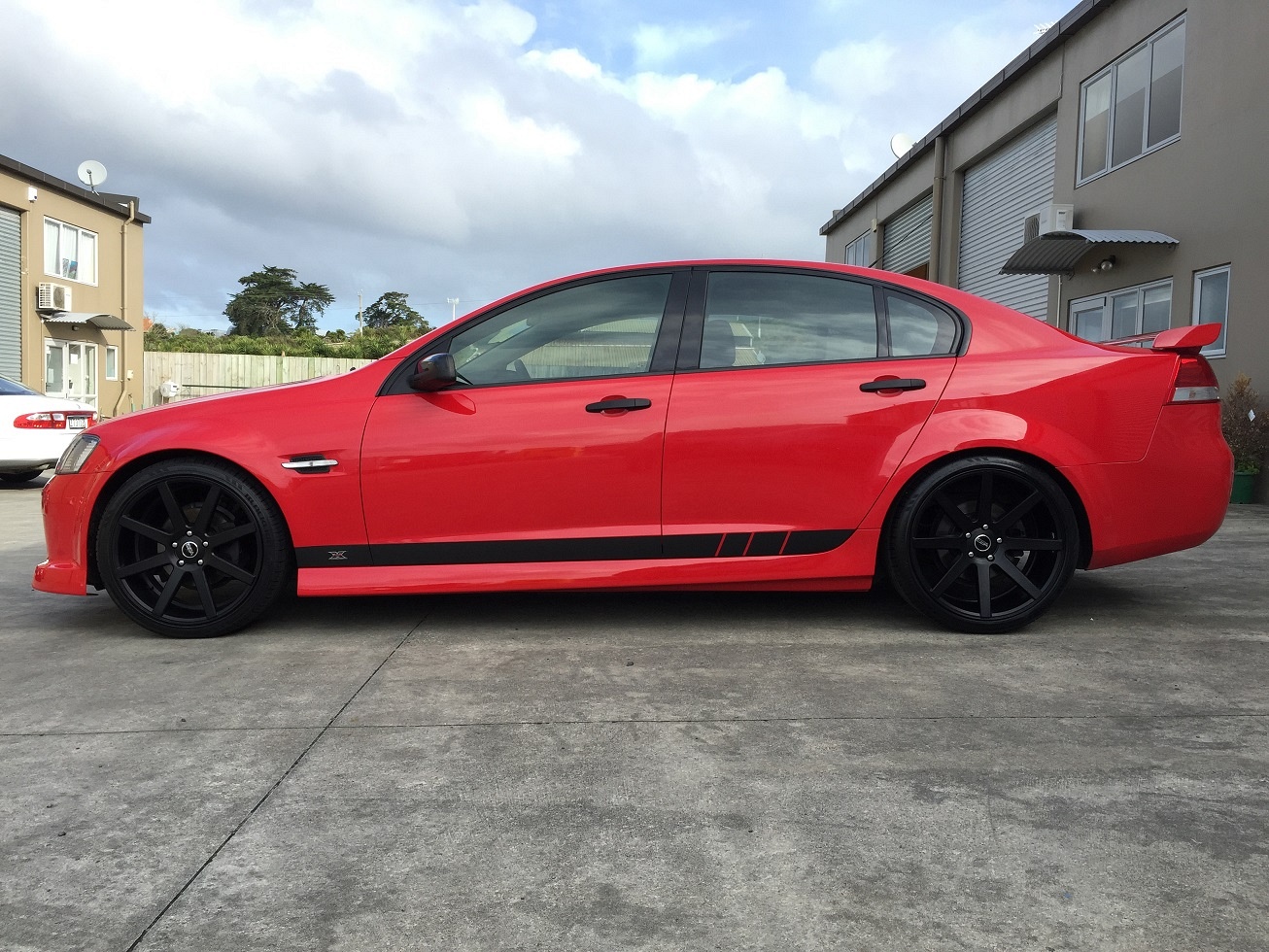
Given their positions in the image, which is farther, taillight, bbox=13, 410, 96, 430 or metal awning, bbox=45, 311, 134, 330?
metal awning, bbox=45, 311, 134, 330

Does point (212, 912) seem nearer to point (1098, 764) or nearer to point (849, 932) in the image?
point (849, 932)

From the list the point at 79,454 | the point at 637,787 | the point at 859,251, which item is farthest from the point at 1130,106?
the point at 859,251

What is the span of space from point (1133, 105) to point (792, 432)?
35.5 feet

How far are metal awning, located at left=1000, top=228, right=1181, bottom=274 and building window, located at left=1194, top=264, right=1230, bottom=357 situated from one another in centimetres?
59

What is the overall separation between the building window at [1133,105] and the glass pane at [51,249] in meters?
22.4

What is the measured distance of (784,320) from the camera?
416cm

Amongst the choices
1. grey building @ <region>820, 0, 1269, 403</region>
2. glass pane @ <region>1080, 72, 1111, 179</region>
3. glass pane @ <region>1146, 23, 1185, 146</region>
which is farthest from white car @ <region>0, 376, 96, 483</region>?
glass pane @ <region>1080, 72, 1111, 179</region>

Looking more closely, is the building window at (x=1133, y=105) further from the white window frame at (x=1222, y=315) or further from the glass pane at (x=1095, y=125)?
the white window frame at (x=1222, y=315)

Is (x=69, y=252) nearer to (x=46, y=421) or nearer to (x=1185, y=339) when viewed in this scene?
(x=46, y=421)

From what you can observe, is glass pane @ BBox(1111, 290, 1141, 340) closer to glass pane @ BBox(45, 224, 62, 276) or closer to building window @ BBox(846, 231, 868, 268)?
building window @ BBox(846, 231, 868, 268)

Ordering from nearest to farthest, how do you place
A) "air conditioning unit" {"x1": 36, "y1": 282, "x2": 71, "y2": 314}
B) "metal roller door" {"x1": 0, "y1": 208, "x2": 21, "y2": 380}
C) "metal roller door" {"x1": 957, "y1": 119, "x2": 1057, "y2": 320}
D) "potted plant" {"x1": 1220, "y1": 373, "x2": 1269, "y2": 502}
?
"potted plant" {"x1": 1220, "y1": 373, "x2": 1269, "y2": 502}, "metal roller door" {"x1": 957, "y1": 119, "x2": 1057, "y2": 320}, "metal roller door" {"x1": 0, "y1": 208, "x2": 21, "y2": 380}, "air conditioning unit" {"x1": 36, "y1": 282, "x2": 71, "y2": 314}

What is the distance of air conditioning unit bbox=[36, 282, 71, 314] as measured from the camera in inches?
917

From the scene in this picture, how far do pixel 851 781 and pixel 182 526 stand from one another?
285 centimetres

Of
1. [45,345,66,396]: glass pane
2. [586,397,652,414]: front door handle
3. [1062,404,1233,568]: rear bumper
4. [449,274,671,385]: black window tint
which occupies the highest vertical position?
[45,345,66,396]: glass pane
